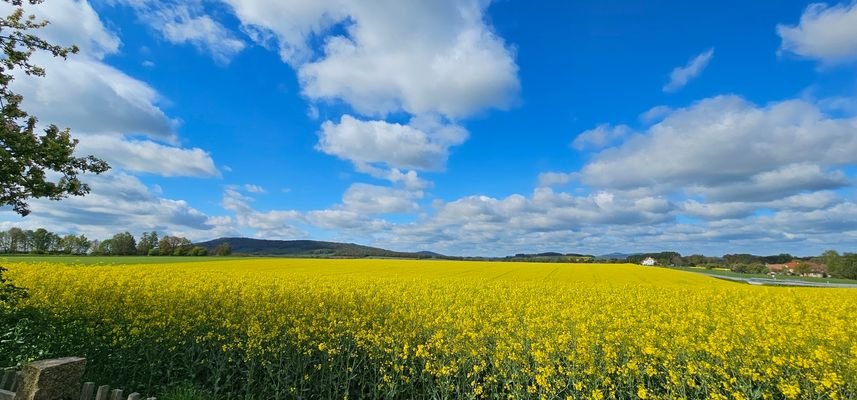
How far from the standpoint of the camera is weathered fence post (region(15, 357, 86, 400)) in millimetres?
4422

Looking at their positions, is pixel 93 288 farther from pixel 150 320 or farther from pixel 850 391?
pixel 850 391

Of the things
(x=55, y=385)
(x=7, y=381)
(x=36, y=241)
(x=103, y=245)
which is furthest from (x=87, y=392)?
(x=36, y=241)

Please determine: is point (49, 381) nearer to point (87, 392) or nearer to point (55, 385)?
point (55, 385)

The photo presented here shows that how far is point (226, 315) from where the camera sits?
9.14 m

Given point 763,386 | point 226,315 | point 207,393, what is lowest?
point 207,393

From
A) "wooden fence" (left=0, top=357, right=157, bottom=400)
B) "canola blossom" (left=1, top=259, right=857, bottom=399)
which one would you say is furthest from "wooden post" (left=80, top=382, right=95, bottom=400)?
"canola blossom" (left=1, top=259, right=857, bottom=399)

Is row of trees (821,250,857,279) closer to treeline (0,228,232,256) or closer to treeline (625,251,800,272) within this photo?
treeline (625,251,800,272)

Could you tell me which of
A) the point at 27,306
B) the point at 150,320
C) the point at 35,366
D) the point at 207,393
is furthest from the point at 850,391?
the point at 27,306

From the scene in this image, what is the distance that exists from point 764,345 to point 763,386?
0.67 m

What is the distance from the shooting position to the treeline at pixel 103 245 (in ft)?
267

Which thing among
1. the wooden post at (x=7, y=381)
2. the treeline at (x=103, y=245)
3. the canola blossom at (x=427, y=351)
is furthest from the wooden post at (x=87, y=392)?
the treeline at (x=103, y=245)

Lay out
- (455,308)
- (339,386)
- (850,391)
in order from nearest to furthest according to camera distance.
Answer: (850,391)
(339,386)
(455,308)

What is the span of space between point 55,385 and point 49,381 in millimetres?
80

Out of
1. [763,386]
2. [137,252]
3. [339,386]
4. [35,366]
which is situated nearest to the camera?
[35,366]
